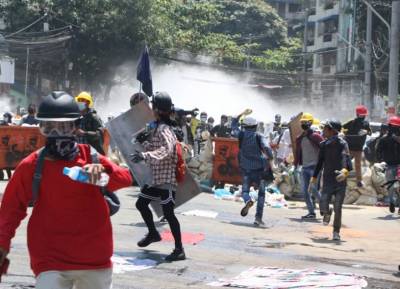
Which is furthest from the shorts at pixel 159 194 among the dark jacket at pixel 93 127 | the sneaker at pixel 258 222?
the sneaker at pixel 258 222

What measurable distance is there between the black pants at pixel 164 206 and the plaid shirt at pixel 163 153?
0.45 ft

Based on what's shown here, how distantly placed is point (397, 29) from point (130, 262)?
19410mm

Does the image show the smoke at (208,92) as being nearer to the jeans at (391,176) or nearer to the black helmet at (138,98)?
the jeans at (391,176)

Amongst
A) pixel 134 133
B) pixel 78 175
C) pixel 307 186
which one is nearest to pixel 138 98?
pixel 134 133

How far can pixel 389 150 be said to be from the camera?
48.4ft

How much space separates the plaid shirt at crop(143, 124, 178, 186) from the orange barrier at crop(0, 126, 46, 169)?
397 inches

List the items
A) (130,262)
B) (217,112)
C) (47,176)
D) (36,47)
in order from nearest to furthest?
(47,176)
(130,262)
(36,47)
(217,112)

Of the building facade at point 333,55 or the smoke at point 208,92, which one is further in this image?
the building facade at point 333,55

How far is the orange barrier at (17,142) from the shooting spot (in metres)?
18.5

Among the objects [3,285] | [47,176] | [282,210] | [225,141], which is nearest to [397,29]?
[225,141]

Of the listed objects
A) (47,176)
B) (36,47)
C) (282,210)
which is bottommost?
(282,210)

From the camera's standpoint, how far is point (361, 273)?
29.0 ft

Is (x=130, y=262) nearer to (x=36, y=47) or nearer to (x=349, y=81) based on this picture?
(x=36, y=47)

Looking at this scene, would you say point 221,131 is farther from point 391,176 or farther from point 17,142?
point 391,176
